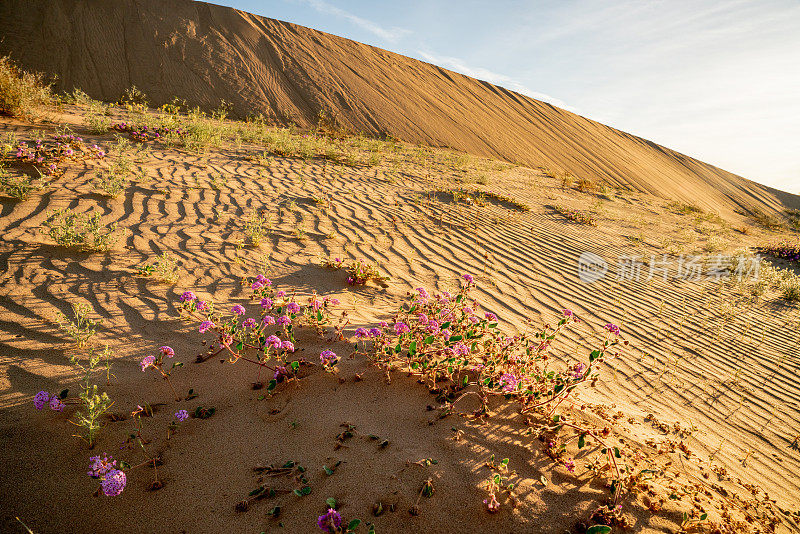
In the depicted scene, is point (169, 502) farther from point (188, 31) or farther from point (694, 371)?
point (188, 31)

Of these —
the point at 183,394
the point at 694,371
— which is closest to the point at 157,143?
Result: the point at 183,394

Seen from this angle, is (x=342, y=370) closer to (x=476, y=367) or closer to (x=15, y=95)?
(x=476, y=367)

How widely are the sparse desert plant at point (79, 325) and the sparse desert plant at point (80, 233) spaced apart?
1.13m

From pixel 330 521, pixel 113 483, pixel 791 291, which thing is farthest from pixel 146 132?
pixel 791 291

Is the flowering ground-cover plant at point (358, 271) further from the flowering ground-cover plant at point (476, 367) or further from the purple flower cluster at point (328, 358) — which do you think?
the purple flower cluster at point (328, 358)

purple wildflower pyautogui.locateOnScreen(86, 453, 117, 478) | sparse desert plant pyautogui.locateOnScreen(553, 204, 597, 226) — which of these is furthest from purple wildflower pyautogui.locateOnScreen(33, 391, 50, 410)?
sparse desert plant pyautogui.locateOnScreen(553, 204, 597, 226)

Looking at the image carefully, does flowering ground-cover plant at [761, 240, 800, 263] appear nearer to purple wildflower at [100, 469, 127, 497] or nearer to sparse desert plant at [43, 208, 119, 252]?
purple wildflower at [100, 469, 127, 497]

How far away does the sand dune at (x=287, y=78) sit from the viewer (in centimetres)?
1316

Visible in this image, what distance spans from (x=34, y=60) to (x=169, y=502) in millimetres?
18104

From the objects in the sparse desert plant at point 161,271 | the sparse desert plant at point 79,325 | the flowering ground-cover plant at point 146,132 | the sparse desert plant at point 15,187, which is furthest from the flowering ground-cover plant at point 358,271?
the flowering ground-cover plant at point 146,132

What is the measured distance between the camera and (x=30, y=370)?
219 cm

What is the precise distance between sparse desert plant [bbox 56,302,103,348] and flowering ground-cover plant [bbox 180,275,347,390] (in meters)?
0.60

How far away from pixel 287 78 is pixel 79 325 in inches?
655

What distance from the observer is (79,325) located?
249 cm
